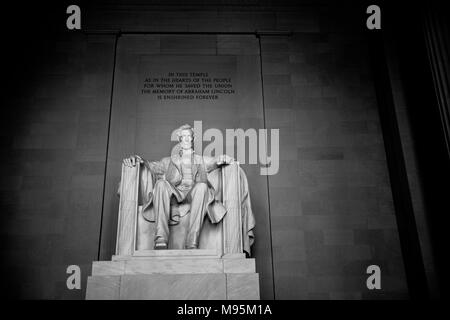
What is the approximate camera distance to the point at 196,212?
21.5ft

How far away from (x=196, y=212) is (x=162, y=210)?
441 mm

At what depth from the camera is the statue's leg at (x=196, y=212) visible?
643cm

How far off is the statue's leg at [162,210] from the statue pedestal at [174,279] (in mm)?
489

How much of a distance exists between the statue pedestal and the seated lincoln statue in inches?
21.9

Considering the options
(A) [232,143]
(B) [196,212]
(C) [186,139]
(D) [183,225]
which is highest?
(A) [232,143]

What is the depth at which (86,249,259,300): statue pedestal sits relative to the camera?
18.3ft

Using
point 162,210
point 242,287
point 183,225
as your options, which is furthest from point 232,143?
point 242,287

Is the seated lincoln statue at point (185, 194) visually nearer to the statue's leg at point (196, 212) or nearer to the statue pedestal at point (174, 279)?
the statue's leg at point (196, 212)

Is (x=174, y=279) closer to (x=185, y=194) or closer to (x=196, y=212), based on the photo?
(x=196, y=212)

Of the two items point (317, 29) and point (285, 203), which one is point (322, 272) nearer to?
point (285, 203)

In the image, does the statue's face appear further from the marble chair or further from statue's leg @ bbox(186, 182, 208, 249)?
statue's leg @ bbox(186, 182, 208, 249)

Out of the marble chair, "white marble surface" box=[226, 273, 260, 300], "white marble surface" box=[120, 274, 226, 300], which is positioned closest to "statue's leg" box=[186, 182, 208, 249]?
the marble chair

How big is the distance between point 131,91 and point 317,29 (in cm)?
360

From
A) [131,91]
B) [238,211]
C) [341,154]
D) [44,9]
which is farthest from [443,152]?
[44,9]
